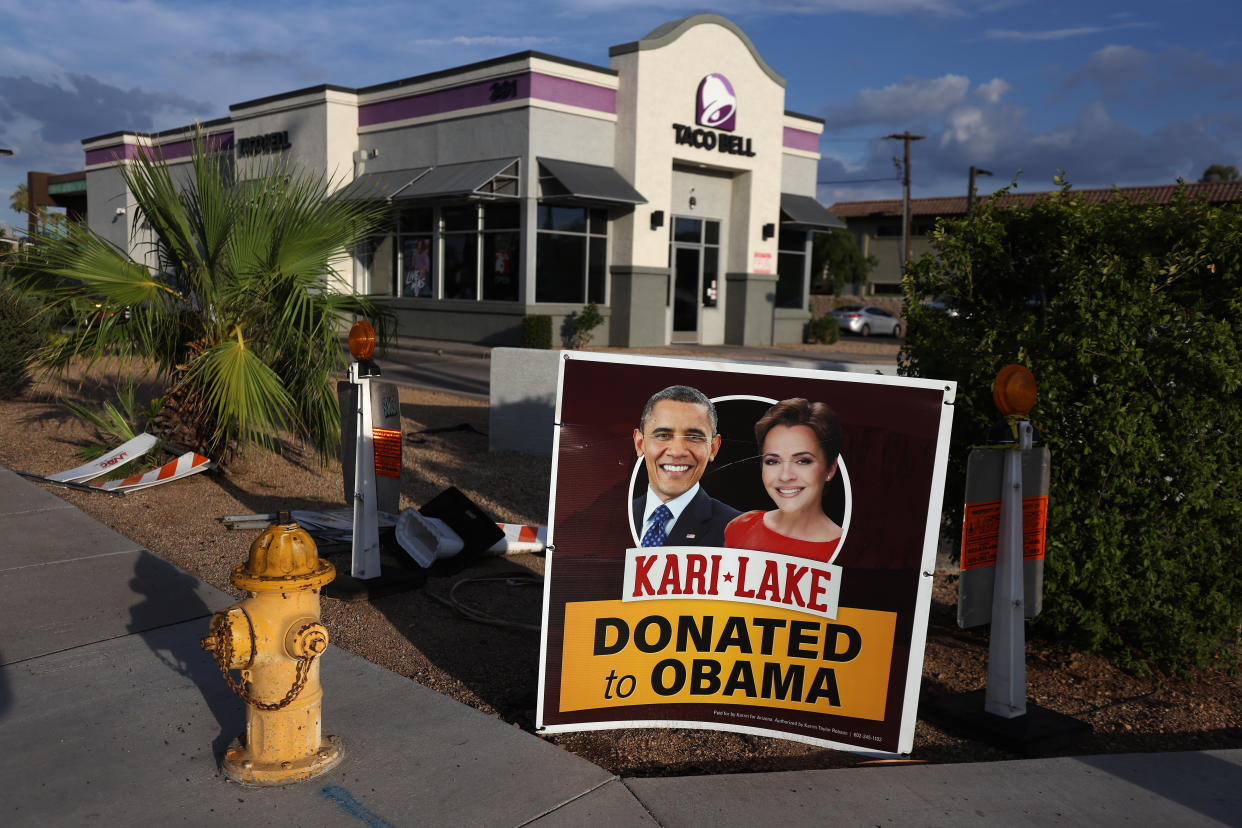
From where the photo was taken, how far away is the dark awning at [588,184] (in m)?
22.0

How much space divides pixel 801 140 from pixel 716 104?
18.6ft

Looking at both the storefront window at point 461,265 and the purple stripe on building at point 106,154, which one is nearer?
the storefront window at point 461,265

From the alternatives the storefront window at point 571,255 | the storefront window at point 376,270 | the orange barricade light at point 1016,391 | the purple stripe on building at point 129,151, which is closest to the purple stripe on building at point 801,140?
the storefront window at point 571,255

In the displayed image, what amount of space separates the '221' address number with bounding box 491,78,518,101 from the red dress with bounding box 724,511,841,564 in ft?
66.0

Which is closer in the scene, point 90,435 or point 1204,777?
point 1204,777

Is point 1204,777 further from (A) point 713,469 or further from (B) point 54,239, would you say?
(B) point 54,239

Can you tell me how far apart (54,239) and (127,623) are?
421 cm

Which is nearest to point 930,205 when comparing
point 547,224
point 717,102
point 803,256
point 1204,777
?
point 803,256

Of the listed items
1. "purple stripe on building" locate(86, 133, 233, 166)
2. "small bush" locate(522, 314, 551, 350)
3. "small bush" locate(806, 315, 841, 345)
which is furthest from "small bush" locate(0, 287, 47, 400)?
"small bush" locate(806, 315, 841, 345)

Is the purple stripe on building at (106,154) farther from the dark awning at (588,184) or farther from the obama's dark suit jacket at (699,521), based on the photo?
the obama's dark suit jacket at (699,521)

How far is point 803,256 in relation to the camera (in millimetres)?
30344

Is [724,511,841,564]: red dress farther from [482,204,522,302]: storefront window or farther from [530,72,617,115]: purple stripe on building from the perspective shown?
[482,204,522,302]: storefront window

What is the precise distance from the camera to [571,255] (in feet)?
78.2

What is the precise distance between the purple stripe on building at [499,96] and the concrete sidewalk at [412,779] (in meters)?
19.4
